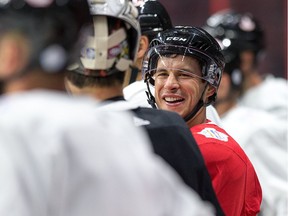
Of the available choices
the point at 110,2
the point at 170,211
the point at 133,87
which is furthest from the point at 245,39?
the point at 170,211

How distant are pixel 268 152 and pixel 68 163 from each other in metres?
4.22

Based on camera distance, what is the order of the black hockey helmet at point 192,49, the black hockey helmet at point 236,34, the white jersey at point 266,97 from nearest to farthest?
the black hockey helmet at point 192,49 → the black hockey helmet at point 236,34 → the white jersey at point 266,97

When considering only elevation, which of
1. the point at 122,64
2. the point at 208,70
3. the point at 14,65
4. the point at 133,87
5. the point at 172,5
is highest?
the point at 14,65

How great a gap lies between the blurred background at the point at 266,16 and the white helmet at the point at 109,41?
5842mm

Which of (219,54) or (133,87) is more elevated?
(219,54)

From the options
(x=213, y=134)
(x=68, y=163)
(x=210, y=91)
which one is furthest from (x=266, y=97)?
(x=68, y=163)

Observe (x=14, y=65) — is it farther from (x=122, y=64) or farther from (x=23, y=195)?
(x=122, y=64)

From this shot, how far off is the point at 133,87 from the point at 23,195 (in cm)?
227

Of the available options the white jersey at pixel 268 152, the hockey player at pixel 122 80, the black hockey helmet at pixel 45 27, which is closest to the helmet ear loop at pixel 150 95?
the hockey player at pixel 122 80

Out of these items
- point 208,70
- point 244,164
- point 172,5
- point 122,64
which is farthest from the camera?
point 172,5

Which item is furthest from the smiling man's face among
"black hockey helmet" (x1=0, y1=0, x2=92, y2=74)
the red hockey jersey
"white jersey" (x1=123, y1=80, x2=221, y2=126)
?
"black hockey helmet" (x1=0, y1=0, x2=92, y2=74)

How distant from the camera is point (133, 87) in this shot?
4066 millimetres

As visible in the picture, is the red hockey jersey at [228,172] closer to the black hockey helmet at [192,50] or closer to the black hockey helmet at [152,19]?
the black hockey helmet at [192,50]

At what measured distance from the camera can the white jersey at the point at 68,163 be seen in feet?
5.98
